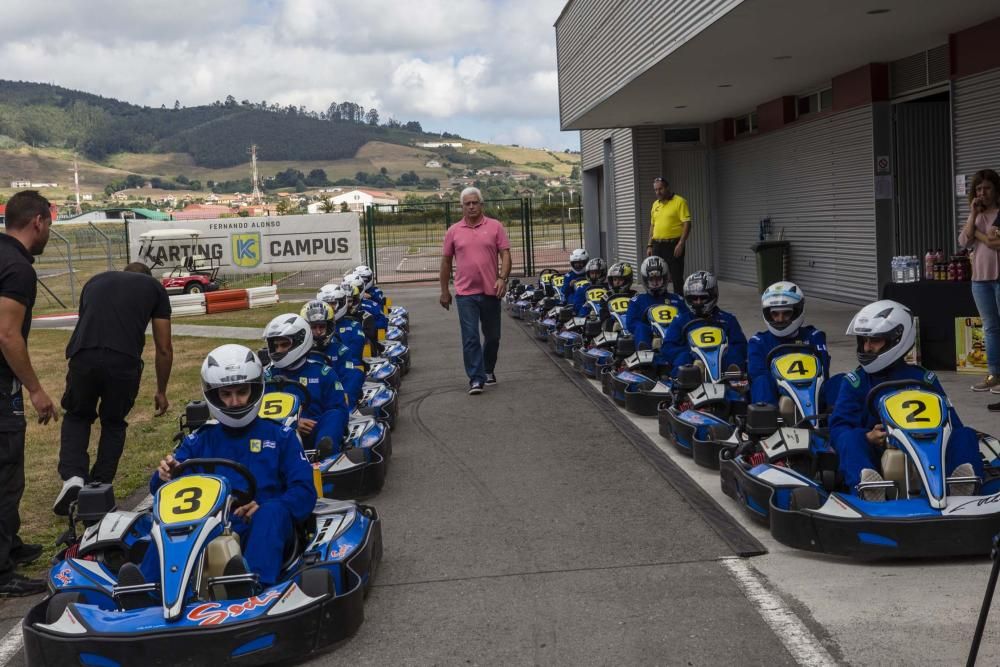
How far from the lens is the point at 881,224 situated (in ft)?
47.8

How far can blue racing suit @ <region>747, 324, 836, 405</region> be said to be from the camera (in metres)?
6.93

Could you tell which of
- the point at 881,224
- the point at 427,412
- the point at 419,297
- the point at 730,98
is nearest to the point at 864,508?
the point at 427,412

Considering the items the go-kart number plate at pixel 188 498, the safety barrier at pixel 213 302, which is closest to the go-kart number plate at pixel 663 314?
→ the go-kart number plate at pixel 188 498

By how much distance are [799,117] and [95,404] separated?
13901 mm

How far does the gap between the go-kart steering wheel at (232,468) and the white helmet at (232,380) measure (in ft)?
1.01

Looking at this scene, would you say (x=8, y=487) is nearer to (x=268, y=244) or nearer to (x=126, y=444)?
(x=126, y=444)

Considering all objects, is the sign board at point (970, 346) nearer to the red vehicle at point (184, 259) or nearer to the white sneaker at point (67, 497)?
the white sneaker at point (67, 497)

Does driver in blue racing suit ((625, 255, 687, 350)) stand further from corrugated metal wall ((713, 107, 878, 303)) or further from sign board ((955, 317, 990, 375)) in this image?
corrugated metal wall ((713, 107, 878, 303))

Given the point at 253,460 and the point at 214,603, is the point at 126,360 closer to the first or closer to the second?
the point at 253,460

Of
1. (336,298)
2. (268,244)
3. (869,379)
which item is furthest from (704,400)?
(268,244)

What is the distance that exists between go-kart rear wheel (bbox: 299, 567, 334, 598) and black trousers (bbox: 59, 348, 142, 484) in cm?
263

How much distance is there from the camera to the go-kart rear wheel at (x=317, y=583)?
423cm

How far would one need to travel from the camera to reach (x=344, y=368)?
8.52 m

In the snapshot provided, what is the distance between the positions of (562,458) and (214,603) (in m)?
3.85
